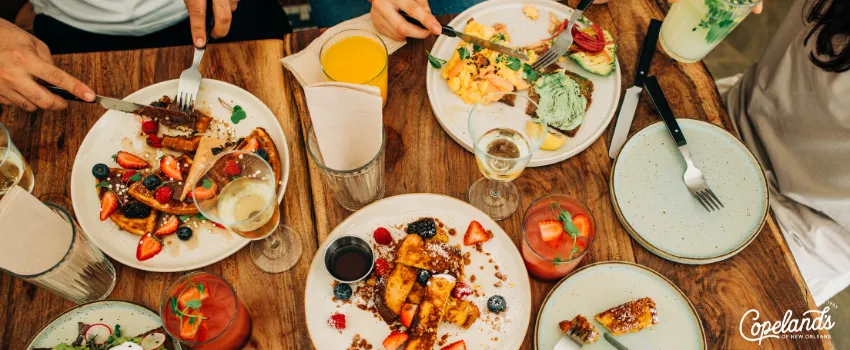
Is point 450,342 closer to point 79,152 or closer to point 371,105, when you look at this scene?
point 371,105

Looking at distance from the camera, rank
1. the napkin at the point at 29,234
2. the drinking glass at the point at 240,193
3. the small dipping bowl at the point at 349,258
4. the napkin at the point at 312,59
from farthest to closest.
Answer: the napkin at the point at 312,59 < the small dipping bowl at the point at 349,258 < the drinking glass at the point at 240,193 < the napkin at the point at 29,234

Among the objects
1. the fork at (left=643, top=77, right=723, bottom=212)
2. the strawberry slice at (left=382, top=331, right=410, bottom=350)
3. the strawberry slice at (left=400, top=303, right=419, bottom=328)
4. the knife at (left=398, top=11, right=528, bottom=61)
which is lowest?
the strawberry slice at (left=382, top=331, right=410, bottom=350)

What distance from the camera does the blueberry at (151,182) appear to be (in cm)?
172

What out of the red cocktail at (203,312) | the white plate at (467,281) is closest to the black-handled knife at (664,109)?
the white plate at (467,281)

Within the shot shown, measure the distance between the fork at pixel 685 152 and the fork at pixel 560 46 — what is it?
0.33 m

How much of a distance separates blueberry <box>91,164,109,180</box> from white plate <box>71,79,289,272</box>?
0.15 ft

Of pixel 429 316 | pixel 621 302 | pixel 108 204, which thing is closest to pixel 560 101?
pixel 621 302

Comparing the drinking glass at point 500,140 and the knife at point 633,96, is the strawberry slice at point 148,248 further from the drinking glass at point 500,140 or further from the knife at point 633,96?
the knife at point 633,96

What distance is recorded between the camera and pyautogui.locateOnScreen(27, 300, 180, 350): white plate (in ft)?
4.87

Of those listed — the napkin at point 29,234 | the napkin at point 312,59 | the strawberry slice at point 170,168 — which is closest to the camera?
the napkin at point 29,234

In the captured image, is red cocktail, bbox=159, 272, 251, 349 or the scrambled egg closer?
red cocktail, bbox=159, 272, 251, 349

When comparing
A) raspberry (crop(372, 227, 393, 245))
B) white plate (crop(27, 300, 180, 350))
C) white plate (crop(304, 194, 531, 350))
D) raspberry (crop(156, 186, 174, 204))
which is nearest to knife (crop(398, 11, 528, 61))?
white plate (crop(304, 194, 531, 350))

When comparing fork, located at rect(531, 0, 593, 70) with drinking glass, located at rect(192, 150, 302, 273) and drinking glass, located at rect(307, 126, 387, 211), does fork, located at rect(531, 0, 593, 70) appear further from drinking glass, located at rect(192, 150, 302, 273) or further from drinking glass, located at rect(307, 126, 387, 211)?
drinking glass, located at rect(192, 150, 302, 273)

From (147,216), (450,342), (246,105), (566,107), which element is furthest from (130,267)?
(566,107)
